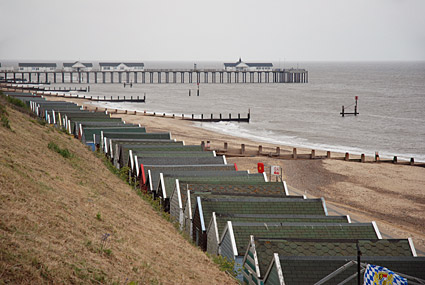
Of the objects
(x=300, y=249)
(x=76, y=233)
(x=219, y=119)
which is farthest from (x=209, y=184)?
(x=219, y=119)

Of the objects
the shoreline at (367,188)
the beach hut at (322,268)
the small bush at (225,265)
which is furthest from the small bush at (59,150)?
the beach hut at (322,268)

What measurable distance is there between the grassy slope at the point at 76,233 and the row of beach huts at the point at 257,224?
3.61 feet

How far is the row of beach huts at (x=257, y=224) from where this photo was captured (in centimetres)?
1252

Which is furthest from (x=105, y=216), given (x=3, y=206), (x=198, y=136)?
(x=198, y=136)

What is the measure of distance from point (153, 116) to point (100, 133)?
40.4 metres

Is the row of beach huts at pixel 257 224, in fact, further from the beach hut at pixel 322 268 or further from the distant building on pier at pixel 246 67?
the distant building on pier at pixel 246 67

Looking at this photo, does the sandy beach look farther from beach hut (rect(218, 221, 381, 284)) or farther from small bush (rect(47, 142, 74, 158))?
small bush (rect(47, 142, 74, 158))

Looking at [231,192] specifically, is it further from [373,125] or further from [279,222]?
[373,125]

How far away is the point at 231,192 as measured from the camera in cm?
2122

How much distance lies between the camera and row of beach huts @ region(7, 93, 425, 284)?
1252 centimetres

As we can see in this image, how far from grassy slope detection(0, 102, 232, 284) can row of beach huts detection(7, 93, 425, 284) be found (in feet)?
3.61

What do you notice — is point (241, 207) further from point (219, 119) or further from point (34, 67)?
point (34, 67)

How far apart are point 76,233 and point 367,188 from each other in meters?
25.8

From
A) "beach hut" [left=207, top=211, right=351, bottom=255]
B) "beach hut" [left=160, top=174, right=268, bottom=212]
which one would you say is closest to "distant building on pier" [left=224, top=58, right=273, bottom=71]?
"beach hut" [left=160, top=174, right=268, bottom=212]
